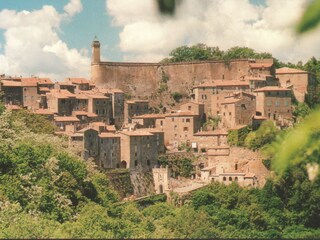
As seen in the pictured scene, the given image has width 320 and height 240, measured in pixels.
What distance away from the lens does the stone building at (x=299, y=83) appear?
5847cm

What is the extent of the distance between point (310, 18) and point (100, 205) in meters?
30.0

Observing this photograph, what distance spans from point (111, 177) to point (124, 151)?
309 centimetres

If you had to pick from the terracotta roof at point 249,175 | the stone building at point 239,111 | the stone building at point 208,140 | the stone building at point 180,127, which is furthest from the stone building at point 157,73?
the terracotta roof at point 249,175

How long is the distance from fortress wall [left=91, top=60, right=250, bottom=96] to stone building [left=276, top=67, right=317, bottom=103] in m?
4.17

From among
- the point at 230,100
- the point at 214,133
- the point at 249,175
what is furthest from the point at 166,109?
the point at 249,175

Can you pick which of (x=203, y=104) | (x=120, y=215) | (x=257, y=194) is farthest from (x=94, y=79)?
(x=120, y=215)

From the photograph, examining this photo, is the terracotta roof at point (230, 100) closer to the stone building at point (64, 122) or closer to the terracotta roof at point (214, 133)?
the terracotta roof at point (214, 133)

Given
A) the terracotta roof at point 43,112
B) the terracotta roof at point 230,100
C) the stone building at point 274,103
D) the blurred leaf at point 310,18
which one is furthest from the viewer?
the stone building at point 274,103

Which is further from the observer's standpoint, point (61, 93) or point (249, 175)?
point (61, 93)

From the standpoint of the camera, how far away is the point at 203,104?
183 feet

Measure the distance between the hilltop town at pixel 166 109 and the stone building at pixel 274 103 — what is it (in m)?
0.08

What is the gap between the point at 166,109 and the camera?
Result: 61.5 metres

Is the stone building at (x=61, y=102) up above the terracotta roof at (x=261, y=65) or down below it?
below

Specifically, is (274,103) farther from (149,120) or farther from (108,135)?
(108,135)
